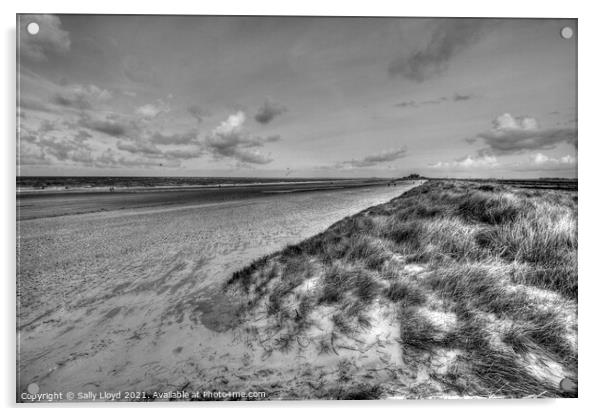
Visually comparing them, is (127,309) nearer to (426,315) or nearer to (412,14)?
(426,315)

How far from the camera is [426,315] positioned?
2.72m

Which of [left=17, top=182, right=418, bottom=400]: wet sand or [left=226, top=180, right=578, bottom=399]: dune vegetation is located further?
[left=17, top=182, right=418, bottom=400]: wet sand

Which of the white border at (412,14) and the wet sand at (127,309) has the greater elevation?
the white border at (412,14)

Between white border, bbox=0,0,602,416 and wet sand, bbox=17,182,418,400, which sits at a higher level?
white border, bbox=0,0,602,416

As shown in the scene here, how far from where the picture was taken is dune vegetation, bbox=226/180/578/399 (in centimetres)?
234

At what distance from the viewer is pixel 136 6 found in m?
3.48

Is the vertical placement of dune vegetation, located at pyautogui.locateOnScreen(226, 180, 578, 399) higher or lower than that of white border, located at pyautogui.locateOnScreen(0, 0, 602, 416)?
lower

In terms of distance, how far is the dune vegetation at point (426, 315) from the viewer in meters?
2.34

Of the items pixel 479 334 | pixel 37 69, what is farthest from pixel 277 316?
pixel 37 69

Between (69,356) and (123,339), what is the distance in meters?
0.49

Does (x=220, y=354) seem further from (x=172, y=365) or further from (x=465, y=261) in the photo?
(x=465, y=261)

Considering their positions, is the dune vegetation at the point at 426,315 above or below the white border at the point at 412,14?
below

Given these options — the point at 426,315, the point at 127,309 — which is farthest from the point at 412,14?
the point at 127,309

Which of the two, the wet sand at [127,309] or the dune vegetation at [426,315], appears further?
the wet sand at [127,309]
